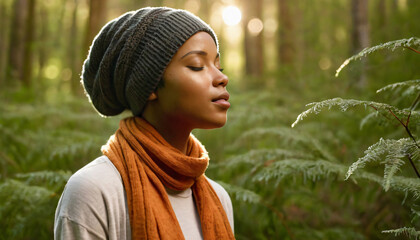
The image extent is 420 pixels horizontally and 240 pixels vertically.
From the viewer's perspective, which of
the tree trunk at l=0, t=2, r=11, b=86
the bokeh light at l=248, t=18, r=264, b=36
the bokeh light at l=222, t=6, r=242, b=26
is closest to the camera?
the bokeh light at l=248, t=18, r=264, b=36

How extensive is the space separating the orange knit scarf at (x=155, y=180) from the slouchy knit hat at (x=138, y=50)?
191 mm

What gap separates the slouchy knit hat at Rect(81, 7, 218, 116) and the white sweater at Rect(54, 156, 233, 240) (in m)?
0.44

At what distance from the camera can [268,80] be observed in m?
10.6

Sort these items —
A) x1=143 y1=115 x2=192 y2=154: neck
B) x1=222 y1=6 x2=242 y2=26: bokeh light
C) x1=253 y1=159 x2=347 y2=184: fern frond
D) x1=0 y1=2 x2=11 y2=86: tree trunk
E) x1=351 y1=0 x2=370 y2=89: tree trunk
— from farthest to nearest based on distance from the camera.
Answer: x1=222 y1=6 x2=242 y2=26: bokeh light, x1=0 y1=2 x2=11 y2=86: tree trunk, x1=351 y1=0 x2=370 y2=89: tree trunk, x1=253 y1=159 x2=347 y2=184: fern frond, x1=143 y1=115 x2=192 y2=154: neck

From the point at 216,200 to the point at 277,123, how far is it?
302 centimetres

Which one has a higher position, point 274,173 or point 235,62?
point 274,173

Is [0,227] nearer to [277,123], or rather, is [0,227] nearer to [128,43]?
[128,43]

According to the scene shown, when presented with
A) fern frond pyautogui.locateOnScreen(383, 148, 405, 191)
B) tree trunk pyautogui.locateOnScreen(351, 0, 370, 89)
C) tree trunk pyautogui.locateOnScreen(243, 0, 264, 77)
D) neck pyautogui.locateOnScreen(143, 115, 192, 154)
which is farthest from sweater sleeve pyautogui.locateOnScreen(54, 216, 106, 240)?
tree trunk pyautogui.locateOnScreen(243, 0, 264, 77)

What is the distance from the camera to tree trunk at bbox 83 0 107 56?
7781mm

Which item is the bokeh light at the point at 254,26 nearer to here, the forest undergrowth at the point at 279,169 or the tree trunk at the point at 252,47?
the tree trunk at the point at 252,47

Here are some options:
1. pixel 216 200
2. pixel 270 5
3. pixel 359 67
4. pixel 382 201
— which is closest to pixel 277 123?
pixel 359 67

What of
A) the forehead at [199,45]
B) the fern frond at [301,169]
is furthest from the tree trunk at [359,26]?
the forehead at [199,45]

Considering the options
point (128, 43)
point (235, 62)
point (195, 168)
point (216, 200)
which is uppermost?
point (128, 43)

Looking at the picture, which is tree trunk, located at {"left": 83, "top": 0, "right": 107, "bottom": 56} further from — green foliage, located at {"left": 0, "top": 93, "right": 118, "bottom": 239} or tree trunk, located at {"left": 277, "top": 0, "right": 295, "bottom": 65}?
tree trunk, located at {"left": 277, "top": 0, "right": 295, "bottom": 65}
